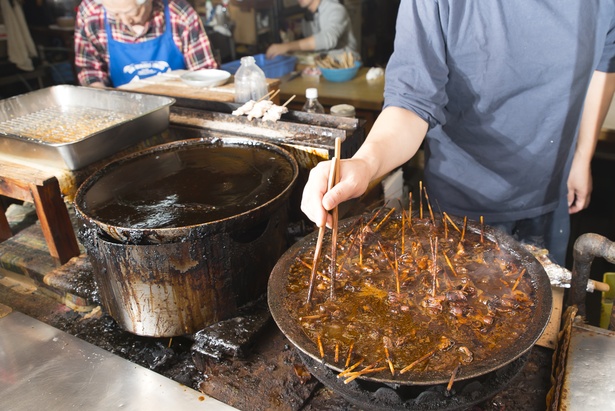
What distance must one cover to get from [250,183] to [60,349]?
105 cm

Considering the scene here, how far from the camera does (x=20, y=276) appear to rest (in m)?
2.70

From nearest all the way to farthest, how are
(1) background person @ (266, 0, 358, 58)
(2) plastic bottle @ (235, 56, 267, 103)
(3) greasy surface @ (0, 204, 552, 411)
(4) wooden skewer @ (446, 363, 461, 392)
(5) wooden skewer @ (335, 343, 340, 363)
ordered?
(4) wooden skewer @ (446, 363, 461, 392) < (5) wooden skewer @ (335, 343, 340, 363) < (3) greasy surface @ (0, 204, 552, 411) < (2) plastic bottle @ (235, 56, 267, 103) < (1) background person @ (266, 0, 358, 58)

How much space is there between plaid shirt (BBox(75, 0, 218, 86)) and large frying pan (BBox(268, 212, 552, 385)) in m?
3.82

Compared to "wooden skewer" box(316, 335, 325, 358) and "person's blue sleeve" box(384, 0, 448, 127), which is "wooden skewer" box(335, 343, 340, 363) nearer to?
"wooden skewer" box(316, 335, 325, 358)

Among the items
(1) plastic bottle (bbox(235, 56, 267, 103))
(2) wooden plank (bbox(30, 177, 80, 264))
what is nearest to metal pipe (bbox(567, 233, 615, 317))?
(1) plastic bottle (bbox(235, 56, 267, 103))

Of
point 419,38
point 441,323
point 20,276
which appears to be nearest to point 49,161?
point 20,276

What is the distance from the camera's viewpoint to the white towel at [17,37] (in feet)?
27.1

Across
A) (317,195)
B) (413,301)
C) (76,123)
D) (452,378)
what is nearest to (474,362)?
(452,378)

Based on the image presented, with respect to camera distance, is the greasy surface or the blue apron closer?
the greasy surface

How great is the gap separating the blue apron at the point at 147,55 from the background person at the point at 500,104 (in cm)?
347

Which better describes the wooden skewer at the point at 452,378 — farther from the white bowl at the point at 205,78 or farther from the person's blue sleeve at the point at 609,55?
the white bowl at the point at 205,78

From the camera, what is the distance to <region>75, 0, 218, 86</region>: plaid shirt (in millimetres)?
5059

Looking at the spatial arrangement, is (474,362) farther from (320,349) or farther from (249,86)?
(249,86)

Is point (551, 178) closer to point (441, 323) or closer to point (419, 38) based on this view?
point (419, 38)
